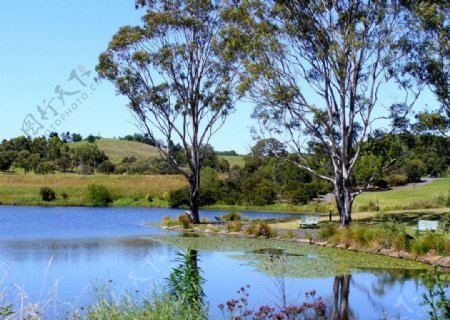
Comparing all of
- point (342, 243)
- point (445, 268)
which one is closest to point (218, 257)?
point (342, 243)

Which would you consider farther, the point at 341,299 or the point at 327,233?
the point at 327,233

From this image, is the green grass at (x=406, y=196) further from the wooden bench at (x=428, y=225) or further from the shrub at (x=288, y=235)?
the wooden bench at (x=428, y=225)

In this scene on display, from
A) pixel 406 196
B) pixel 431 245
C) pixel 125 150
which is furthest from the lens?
pixel 125 150

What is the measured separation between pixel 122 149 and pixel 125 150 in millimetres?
1123

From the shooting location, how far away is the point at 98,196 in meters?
65.7

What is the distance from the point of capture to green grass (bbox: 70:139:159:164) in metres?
128

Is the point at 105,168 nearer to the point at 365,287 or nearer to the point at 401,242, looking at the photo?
the point at 401,242

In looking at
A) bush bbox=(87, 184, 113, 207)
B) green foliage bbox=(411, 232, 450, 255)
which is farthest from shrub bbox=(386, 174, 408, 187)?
green foliage bbox=(411, 232, 450, 255)

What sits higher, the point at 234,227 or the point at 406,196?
the point at 406,196

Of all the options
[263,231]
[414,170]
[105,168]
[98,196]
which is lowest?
[263,231]

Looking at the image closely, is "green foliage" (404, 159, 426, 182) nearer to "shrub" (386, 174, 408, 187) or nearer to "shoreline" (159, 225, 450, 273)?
"shrub" (386, 174, 408, 187)

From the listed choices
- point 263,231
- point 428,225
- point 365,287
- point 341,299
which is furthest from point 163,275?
point 263,231

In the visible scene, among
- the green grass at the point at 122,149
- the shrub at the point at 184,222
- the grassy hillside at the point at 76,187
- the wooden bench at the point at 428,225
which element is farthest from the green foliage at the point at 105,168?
the wooden bench at the point at 428,225

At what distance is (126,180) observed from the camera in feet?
245
